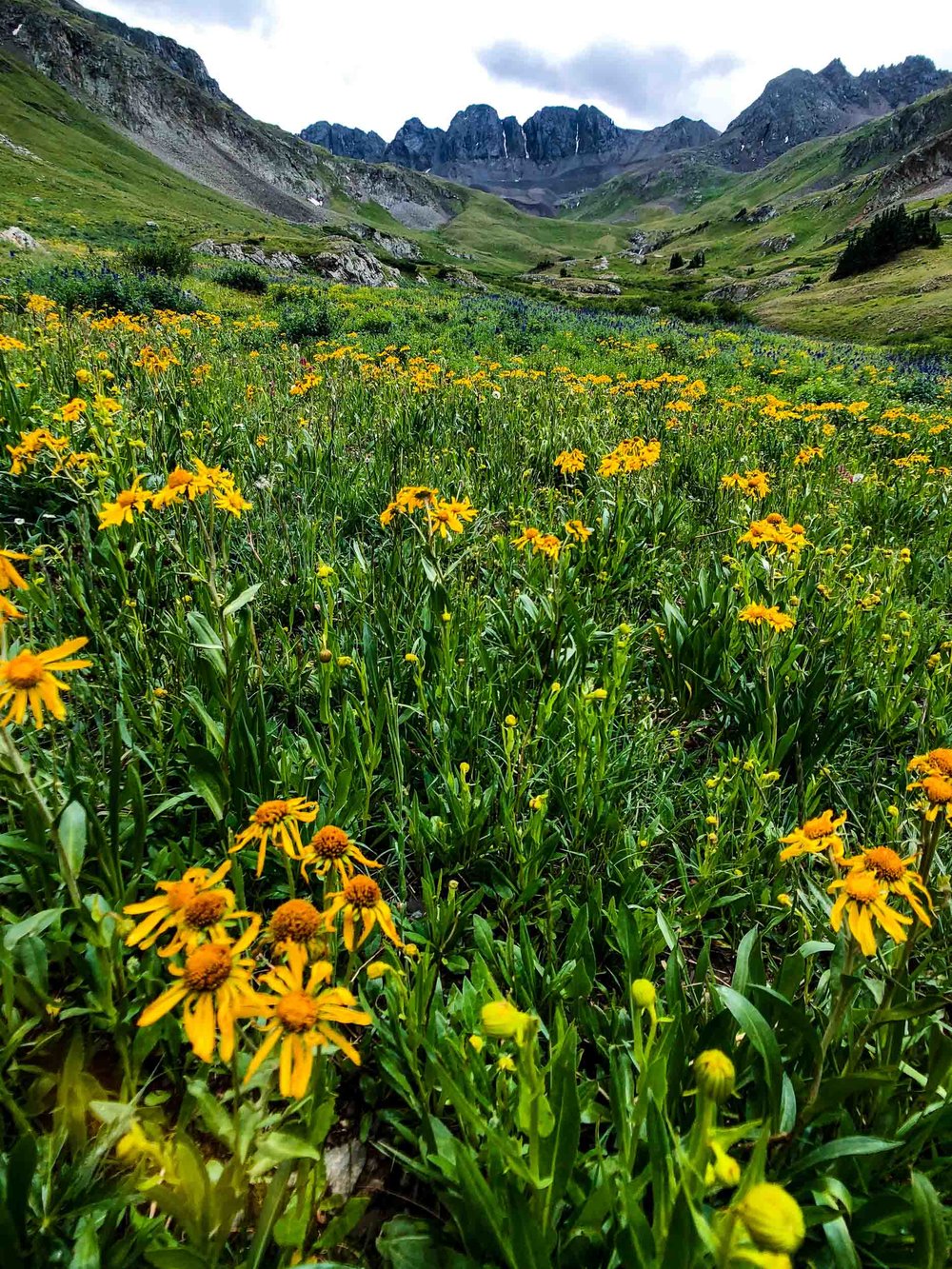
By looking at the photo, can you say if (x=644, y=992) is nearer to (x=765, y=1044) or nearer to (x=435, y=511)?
→ (x=765, y=1044)

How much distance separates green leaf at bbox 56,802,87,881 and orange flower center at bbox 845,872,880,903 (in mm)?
1532

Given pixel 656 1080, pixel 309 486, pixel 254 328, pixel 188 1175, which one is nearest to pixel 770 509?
pixel 309 486

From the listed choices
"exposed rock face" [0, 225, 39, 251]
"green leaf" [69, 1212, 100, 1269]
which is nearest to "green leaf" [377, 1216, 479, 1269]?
"green leaf" [69, 1212, 100, 1269]

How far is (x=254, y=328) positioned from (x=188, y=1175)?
37.1ft

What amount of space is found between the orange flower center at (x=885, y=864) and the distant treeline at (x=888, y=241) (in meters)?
59.2

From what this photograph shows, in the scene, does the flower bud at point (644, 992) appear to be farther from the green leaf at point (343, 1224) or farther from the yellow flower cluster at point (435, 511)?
the yellow flower cluster at point (435, 511)

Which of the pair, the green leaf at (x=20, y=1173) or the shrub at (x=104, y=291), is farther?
the shrub at (x=104, y=291)

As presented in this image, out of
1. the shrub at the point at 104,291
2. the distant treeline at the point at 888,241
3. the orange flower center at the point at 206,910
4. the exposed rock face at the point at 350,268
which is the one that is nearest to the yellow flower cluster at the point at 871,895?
the orange flower center at the point at 206,910

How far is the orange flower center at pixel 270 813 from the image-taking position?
117cm

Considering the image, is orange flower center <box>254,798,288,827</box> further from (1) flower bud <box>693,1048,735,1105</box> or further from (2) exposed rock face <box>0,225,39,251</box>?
(2) exposed rock face <box>0,225,39,251</box>

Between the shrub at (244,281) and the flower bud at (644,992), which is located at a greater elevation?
the shrub at (244,281)

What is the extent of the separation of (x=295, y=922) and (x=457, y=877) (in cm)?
102

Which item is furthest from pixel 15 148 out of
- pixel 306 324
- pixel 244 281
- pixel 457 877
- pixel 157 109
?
pixel 457 877

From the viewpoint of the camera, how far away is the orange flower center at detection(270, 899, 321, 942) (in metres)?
0.91
